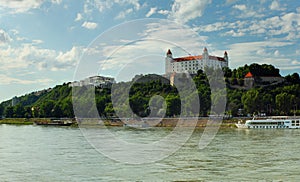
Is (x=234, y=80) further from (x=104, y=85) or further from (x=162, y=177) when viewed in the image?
(x=162, y=177)

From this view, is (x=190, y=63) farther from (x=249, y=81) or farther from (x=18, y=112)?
(x=18, y=112)

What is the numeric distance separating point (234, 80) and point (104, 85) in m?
22.1

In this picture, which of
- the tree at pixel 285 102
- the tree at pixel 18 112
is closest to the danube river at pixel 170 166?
the tree at pixel 285 102

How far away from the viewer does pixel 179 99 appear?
5388 centimetres

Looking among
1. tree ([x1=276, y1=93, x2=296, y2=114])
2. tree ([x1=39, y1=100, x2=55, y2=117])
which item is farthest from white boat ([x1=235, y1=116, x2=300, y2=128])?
tree ([x1=39, y1=100, x2=55, y2=117])

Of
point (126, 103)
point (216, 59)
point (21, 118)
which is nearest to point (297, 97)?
point (126, 103)

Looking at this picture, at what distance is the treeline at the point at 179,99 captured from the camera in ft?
161

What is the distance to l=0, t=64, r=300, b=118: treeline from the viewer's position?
49.2 meters

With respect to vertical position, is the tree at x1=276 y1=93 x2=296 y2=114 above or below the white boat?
above

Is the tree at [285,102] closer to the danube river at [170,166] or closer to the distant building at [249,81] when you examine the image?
the distant building at [249,81]

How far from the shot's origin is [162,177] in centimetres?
1224

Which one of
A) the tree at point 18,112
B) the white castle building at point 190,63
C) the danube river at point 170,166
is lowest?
the danube river at point 170,166

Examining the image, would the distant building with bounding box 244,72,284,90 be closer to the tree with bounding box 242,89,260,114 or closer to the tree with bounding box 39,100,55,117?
the tree with bounding box 242,89,260,114

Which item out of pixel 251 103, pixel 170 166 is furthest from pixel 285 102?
pixel 170 166
